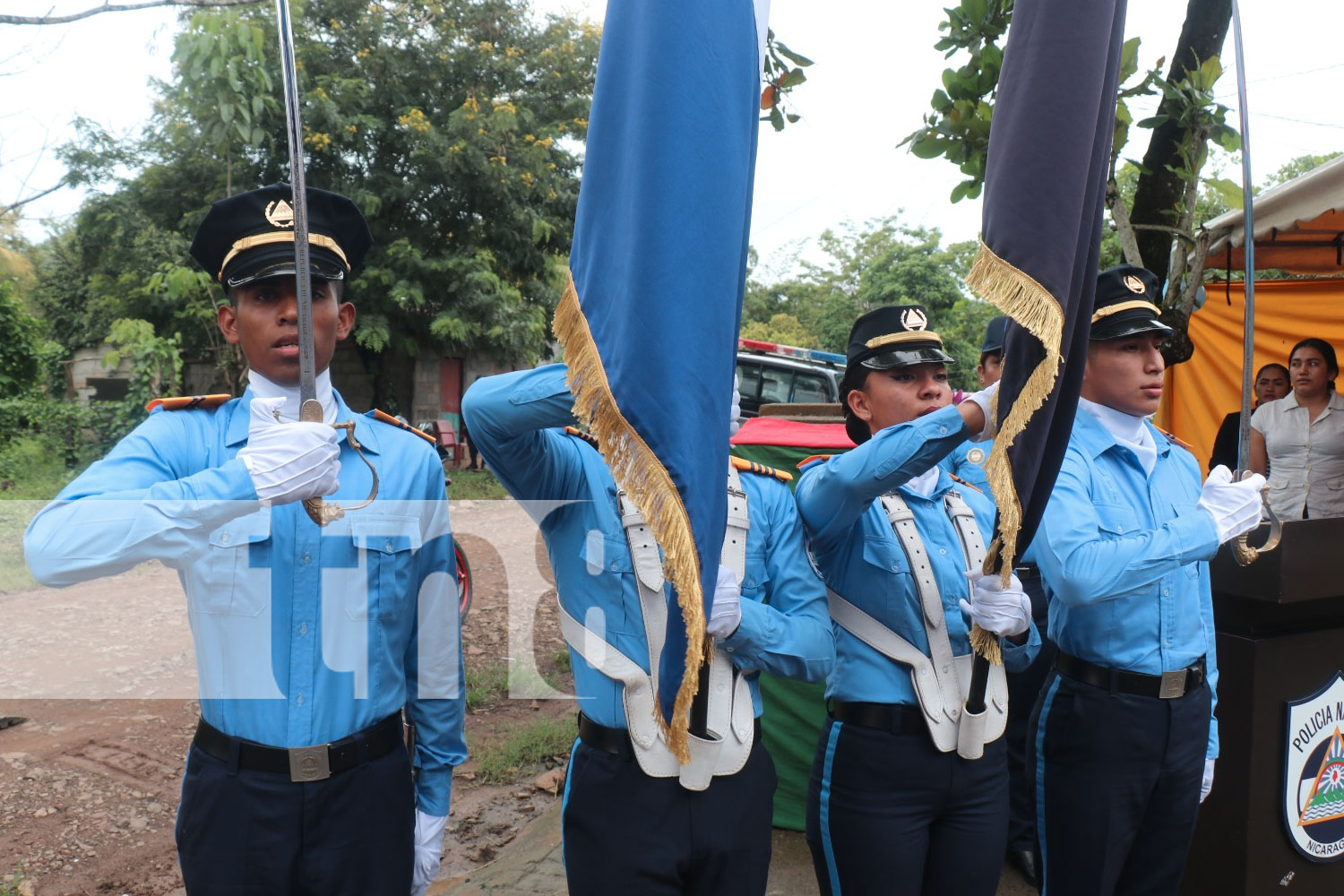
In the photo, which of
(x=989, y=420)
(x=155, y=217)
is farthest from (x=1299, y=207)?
(x=155, y=217)

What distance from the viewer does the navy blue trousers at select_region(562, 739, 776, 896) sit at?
6.48 ft

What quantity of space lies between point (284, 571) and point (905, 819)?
151 centimetres

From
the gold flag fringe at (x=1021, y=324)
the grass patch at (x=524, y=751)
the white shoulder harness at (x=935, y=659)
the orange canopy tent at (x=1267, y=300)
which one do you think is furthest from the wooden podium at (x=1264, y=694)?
the grass patch at (x=524, y=751)

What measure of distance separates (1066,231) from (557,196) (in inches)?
639

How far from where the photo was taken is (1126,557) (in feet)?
8.16

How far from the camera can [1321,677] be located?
328 centimetres

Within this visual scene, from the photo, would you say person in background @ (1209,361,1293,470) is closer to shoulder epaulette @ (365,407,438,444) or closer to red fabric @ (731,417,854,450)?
red fabric @ (731,417,854,450)

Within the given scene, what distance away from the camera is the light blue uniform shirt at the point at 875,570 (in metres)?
2.31

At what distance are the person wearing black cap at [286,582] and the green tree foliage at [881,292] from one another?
8784mm

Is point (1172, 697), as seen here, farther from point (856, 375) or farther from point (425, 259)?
point (425, 259)

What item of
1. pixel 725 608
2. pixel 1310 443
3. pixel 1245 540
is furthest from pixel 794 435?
pixel 1310 443

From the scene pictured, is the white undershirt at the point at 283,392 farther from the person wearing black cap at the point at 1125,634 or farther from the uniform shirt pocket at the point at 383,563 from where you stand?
the person wearing black cap at the point at 1125,634

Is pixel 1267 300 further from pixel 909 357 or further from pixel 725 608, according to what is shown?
pixel 725 608

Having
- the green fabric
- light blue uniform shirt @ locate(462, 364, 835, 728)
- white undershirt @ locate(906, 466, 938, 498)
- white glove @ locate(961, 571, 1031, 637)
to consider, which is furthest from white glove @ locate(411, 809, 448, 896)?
the green fabric
